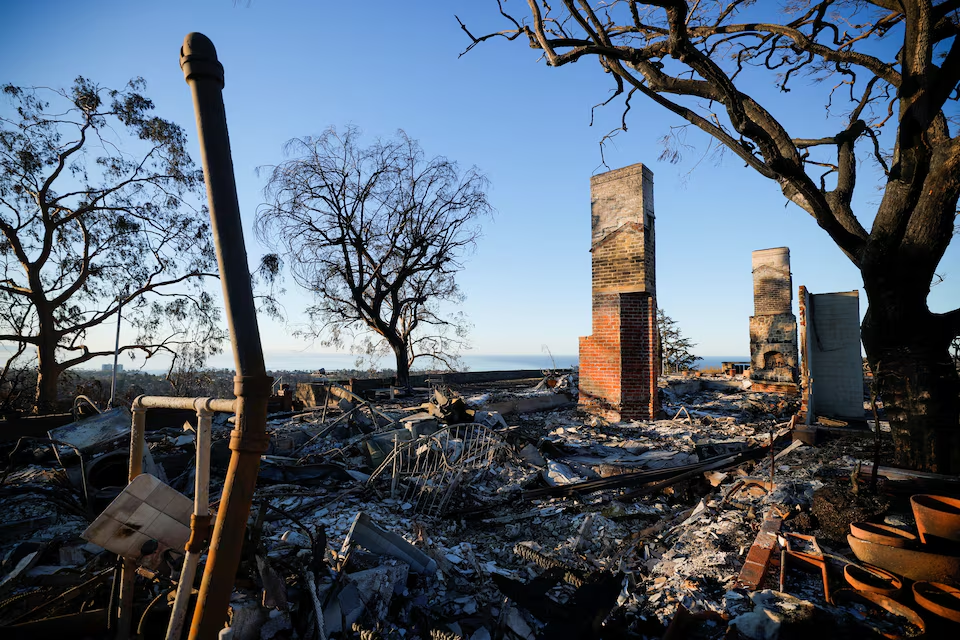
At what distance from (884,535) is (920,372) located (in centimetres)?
242

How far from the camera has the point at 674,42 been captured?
4.92 m

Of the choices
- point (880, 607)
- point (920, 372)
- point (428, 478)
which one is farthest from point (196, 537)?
point (920, 372)

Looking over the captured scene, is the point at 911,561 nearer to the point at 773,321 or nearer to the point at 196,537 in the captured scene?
the point at 196,537

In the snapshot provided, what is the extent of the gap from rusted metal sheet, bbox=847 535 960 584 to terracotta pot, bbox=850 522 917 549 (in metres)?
0.03

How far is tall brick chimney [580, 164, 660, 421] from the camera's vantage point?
9492mm

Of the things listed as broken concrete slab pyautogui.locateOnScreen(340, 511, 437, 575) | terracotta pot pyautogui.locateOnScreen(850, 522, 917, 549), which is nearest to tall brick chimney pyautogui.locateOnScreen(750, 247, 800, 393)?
terracotta pot pyautogui.locateOnScreen(850, 522, 917, 549)

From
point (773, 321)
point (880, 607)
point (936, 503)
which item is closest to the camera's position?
point (880, 607)

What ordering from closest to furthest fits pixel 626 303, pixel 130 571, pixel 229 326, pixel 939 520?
pixel 229 326
pixel 130 571
pixel 939 520
pixel 626 303

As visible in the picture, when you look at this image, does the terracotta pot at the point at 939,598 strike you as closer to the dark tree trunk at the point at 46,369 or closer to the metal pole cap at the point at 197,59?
the metal pole cap at the point at 197,59

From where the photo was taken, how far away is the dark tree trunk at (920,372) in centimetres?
438

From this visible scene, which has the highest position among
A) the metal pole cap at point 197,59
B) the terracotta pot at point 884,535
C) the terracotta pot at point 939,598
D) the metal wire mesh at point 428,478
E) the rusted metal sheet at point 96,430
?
the metal pole cap at point 197,59

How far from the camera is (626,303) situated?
9.62 metres

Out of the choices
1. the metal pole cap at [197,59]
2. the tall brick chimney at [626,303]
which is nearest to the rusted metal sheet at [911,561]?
the metal pole cap at [197,59]

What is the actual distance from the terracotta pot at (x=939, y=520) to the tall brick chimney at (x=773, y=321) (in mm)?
15273
